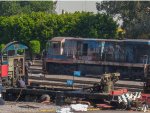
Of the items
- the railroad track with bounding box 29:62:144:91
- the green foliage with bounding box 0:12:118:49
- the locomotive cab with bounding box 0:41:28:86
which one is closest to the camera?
the locomotive cab with bounding box 0:41:28:86

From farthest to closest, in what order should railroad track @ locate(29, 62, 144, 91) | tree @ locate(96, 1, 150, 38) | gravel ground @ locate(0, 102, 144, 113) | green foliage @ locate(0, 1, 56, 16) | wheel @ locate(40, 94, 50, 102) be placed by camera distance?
green foliage @ locate(0, 1, 56, 16) → tree @ locate(96, 1, 150, 38) → railroad track @ locate(29, 62, 144, 91) → wheel @ locate(40, 94, 50, 102) → gravel ground @ locate(0, 102, 144, 113)

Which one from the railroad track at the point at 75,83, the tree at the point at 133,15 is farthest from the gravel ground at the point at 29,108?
the tree at the point at 133,15

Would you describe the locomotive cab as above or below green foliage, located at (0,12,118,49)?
below

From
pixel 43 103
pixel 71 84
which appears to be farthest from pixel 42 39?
pixel 43 103

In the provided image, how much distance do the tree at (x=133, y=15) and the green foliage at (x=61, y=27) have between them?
232cm

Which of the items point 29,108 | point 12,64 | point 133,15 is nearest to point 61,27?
point 133,15

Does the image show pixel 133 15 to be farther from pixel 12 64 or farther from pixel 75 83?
pixel 12 64

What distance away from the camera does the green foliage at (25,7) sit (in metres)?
73.8

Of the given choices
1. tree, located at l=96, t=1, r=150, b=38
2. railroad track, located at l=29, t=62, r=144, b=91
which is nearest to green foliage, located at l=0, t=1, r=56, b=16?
tree, located at l=96, t=1, r=150, b=38

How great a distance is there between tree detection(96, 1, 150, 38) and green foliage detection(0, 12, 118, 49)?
2319 mm

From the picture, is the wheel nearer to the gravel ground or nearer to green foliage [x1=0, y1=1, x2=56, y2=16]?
the gravel ground

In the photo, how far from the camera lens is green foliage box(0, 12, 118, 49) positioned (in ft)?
165

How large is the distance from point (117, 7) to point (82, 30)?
596 cm

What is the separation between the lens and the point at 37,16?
53.3 meters
